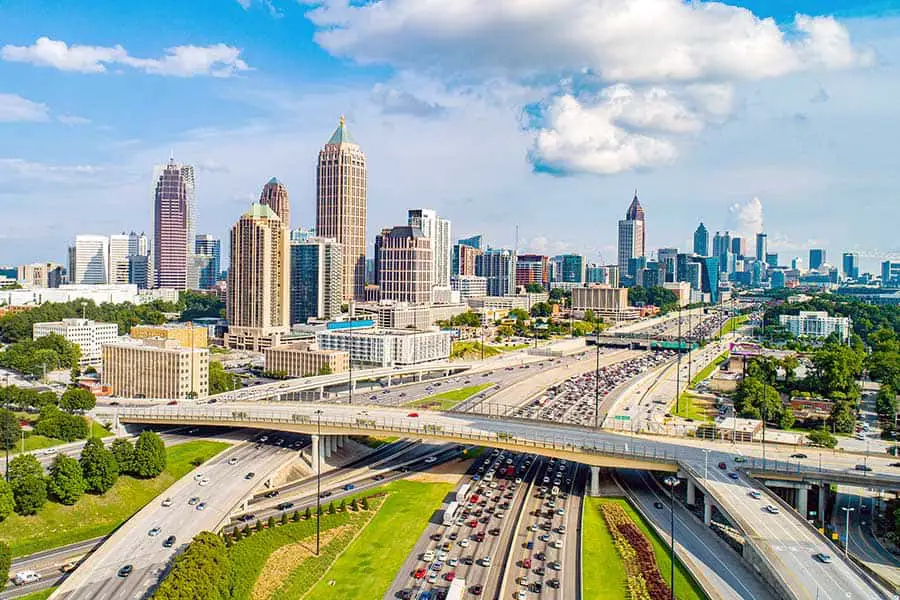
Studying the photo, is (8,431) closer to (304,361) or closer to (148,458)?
(148,458)

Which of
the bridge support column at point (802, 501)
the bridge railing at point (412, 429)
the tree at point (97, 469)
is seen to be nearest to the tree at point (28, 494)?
the tree at point (97, 469)

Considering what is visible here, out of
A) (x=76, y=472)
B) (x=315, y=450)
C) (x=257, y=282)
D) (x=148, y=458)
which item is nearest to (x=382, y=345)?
(x=257, y=282)

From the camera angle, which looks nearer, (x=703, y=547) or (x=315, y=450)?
(x=703, y=547)

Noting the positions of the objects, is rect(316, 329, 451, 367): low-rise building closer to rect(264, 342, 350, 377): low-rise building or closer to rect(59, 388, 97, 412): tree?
rect(264, 342, 350, 377): low-rise building

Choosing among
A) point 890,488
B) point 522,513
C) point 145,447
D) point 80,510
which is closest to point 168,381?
point 145,447

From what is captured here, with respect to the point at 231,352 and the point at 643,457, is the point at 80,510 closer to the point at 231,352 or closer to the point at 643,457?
the point at 643,457

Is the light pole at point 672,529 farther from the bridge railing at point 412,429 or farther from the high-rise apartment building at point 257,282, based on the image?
the high-rise apartment building at point 257,282

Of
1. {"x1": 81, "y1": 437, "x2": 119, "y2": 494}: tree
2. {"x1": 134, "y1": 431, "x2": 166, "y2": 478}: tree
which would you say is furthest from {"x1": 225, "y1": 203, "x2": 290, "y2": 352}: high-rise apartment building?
{"x1": 81, "y1": 437, "x2": 119, "y2": 494}: tree
